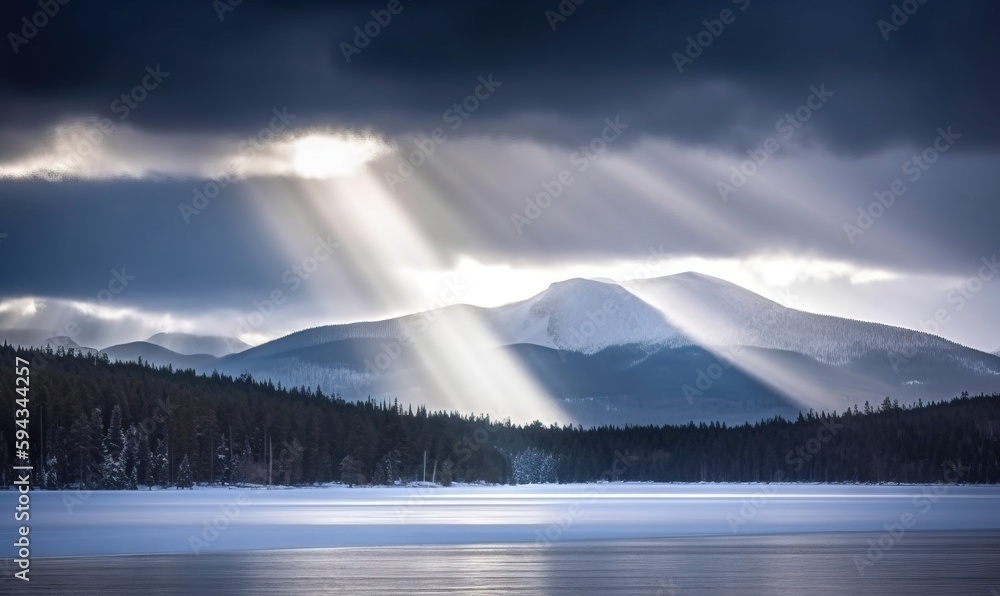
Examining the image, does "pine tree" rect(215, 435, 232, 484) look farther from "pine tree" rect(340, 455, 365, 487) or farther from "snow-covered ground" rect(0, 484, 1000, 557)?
"snow-covered ground" rect(0, 484, 1000, 557)

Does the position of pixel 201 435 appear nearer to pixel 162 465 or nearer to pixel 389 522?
pixel 162 465

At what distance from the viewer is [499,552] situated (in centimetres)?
4797

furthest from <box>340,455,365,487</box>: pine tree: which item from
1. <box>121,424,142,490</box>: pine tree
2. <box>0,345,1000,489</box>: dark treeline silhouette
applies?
<box>121,424,142,490</box>: pine tree

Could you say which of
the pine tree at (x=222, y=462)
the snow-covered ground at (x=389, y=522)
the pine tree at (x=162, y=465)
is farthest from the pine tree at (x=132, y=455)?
the snow-covered ground at (x=389, y=522)

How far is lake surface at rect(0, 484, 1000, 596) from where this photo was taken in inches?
1437

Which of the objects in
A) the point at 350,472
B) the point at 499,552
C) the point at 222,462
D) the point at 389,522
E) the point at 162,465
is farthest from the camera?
the point at 350,472

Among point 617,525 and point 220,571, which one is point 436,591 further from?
point 617,525

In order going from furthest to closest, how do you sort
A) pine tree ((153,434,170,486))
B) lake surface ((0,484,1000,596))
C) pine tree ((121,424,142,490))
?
pine tree ((153,434,170,486)) → pine tree ((121,424,142,490)) → lake surface ((0,484,1000,596))

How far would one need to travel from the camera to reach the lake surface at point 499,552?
36500 mm

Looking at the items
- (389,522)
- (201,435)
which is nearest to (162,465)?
(201,435)

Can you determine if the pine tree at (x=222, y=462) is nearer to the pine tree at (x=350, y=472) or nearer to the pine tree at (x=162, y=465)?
the pine tree at (x=162, y=465)

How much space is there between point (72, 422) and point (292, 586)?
3795 inches

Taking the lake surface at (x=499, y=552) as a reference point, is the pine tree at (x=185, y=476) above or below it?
above

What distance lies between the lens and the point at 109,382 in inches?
5625
